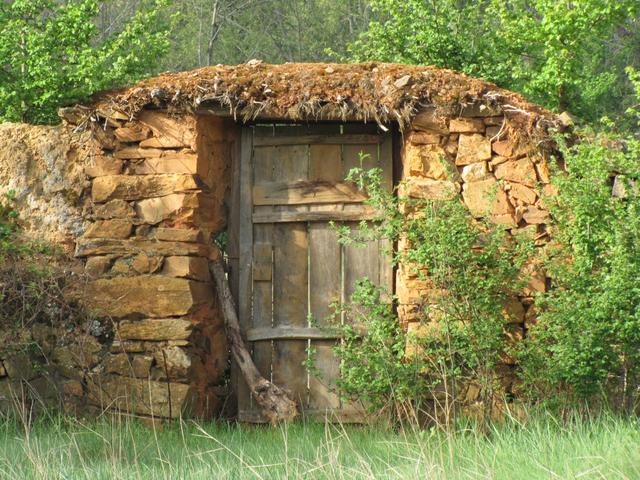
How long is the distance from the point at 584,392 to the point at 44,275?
372 centimetres

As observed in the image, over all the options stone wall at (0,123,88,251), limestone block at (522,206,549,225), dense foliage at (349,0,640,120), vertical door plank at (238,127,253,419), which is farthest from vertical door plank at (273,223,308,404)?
dense foliage at (349,0,640,120)

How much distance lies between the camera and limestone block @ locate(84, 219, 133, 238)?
7.46 metres

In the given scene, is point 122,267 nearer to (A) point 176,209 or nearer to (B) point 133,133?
(A) point 176,209

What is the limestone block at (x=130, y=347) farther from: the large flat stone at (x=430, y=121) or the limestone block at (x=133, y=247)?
the large flat stone at (x=430, y=121)

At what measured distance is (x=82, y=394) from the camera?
7.20m

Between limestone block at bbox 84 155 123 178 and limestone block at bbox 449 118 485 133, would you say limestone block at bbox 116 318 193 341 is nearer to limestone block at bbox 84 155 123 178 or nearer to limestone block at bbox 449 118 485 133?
limestone block at bbox 84 155 123 178

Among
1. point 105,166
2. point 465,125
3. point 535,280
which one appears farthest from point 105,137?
point 535,280

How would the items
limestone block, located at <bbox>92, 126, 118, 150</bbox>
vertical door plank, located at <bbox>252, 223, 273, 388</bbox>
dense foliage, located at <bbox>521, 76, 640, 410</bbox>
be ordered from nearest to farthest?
dense foliage, located at <bbox>521, 76, 640, 410</bbox> → limestone block, located at <bbox>92, 126, 118, 150</bbox> → vertical door plank, located at <bbox>252, 223, 273, 388</bbox>

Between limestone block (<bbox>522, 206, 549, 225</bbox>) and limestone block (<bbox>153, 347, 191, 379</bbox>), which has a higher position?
limestone block (<bbox>522, 206, 549, 225</bbox>)

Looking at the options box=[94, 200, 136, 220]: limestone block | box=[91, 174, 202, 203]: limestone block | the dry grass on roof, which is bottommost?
box=[94, 200, 136, 220]: limestone block

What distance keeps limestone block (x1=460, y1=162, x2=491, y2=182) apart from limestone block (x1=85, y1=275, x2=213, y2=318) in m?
2.11

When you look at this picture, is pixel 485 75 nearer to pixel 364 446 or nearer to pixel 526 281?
pixel 526 281

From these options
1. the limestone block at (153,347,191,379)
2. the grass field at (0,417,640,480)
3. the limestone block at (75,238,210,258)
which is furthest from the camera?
the limestone block at (75,238,210,258)

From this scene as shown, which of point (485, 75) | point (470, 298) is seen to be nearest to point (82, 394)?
point (470, 298)
